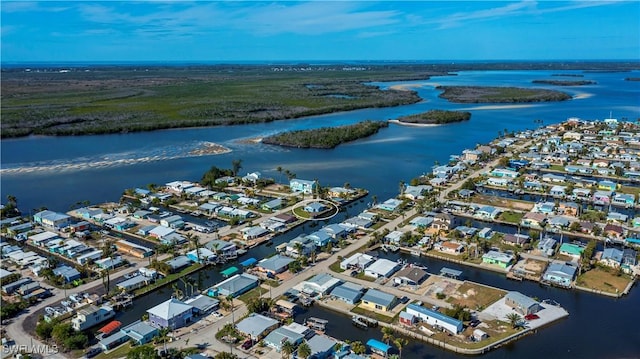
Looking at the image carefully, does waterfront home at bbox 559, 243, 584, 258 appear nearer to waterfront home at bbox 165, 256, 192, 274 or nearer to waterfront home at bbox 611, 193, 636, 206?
waterfront home at bbox 611, 193, 636, 206

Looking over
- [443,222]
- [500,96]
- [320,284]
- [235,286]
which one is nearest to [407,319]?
[320,284]

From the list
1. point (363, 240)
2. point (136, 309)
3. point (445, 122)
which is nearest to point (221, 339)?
point (136, 309)

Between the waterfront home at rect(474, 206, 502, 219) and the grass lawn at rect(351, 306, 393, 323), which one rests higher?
the waterfront home at rect(474, 206, 502, 219)

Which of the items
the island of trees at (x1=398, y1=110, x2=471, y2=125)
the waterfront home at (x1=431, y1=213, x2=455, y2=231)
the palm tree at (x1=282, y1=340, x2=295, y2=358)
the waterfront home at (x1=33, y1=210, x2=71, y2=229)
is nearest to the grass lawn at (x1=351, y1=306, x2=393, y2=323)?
the palm tree at (x1=282, y1=340, x2=295, y2=358)

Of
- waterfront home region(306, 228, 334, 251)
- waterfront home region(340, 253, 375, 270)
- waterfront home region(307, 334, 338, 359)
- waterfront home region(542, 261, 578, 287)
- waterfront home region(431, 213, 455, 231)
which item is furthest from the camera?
waterfront home region(431, 213, 455, 231)

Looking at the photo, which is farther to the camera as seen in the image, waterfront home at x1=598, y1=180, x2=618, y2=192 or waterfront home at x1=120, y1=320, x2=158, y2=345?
waterfront home at x1=598, y1=180, x2=618, y2=192

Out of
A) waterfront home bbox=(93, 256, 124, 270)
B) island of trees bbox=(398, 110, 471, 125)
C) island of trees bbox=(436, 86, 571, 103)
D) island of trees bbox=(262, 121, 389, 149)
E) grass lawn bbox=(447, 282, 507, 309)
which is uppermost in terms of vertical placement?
island of trees bbox=(436, 86, 571, 103)

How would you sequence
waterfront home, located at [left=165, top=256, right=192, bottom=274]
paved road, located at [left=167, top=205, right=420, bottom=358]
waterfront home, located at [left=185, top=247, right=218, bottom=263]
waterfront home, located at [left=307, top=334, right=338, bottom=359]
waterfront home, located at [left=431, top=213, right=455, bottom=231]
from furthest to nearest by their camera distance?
waterfront home, located at [left=431, top=213, right=455, bottom=231] < waterfront home, located at [left=185, top=247, right=218, bottom=263] < waterfront home, located at [left=165, top=256, right=192, bottom=274] < paved road, located at [left=167, top=205, right=420, bottom=358] < waterfront home, located at [left=307, top=334, right=338, bottom=359]
